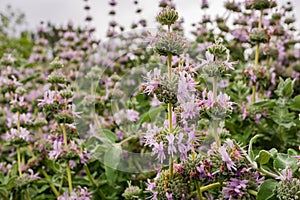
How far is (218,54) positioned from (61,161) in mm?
576

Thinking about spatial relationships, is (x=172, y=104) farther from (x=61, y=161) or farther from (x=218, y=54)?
(x=61, y=161)

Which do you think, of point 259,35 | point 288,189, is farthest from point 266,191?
point 259,35

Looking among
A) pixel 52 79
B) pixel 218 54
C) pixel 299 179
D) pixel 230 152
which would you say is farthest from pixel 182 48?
pixel 52 79

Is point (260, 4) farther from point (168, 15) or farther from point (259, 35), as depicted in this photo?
point (168, 15)

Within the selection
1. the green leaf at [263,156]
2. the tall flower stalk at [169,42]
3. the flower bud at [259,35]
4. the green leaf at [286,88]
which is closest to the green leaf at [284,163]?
the green leaf at [263,156]

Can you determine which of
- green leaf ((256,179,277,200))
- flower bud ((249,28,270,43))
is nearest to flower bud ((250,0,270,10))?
flower bud ((249,28,270,43))

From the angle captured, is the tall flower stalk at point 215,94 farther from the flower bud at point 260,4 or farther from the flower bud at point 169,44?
the flower bud at point 260,4

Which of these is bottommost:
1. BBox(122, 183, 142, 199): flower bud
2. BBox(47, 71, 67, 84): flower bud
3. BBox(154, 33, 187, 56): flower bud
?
BBox(122, 183, 142, 199): flower bud

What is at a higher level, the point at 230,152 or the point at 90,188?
the point at 230,152

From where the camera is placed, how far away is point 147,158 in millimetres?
1394

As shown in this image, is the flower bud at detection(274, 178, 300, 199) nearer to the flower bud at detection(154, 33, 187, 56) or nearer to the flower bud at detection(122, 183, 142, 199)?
the flower bud at detection(154, 33, 187, 56)

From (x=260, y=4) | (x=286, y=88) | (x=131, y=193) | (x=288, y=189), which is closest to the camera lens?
(x=288, y=189)

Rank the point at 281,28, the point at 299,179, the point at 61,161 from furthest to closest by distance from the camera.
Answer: the point at 281,28 < the point at 61,161 < the point at 299,179

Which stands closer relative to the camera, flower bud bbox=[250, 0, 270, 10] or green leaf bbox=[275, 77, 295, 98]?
green leaf bbox=[275, 77, 295, 98]
